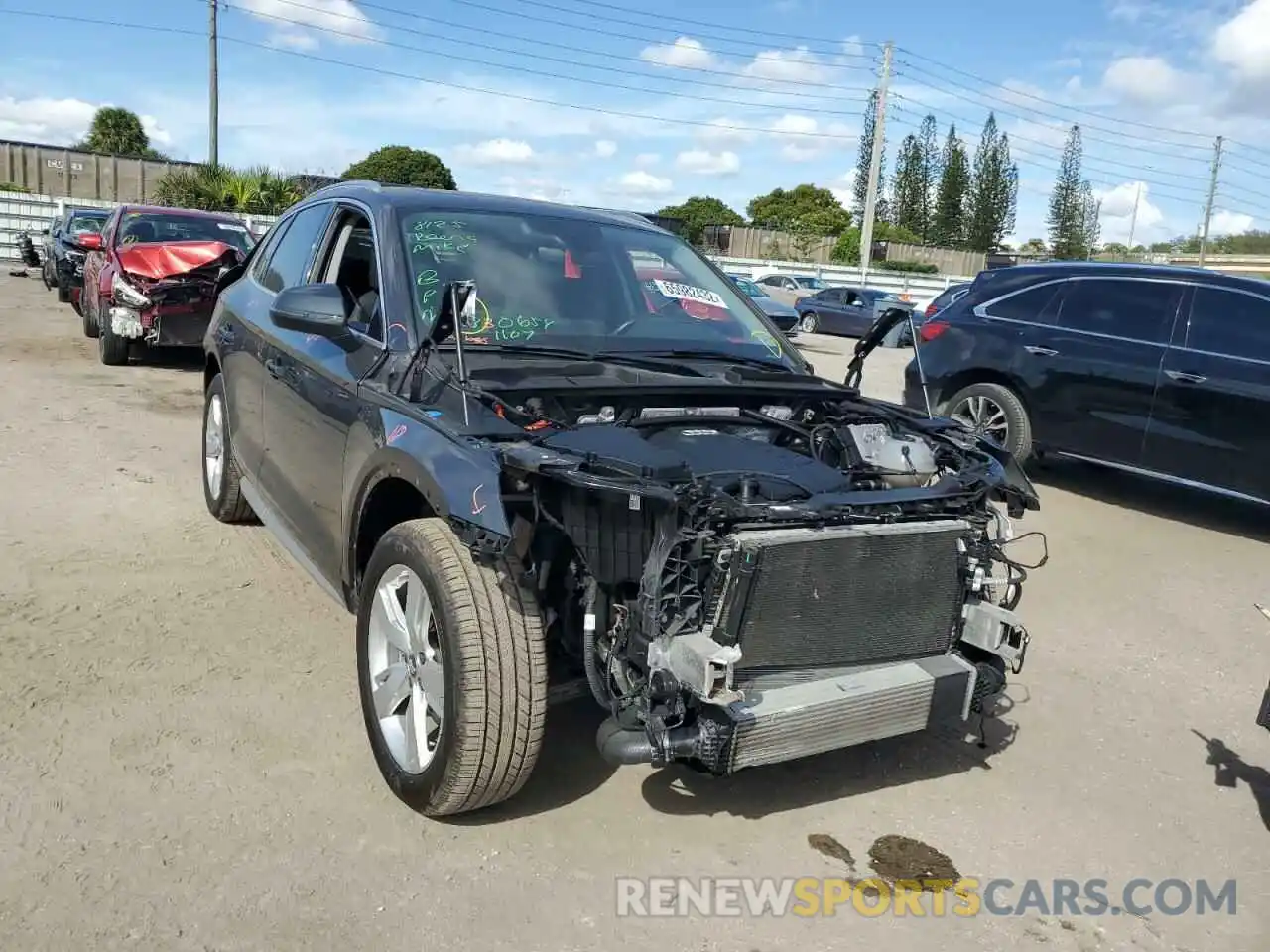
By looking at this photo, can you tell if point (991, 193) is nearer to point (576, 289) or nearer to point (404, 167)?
point (404, 167)

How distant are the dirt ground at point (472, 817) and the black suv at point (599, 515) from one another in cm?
33

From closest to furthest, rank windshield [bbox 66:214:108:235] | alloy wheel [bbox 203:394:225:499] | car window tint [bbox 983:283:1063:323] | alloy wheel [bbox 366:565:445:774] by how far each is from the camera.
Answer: alloy wheel [bbox 366:565:445:774], alloy wheel [bbox 203:394:225:499], car window tint [bbox 983:283:1063:323], windshield [bbox 66:214:108:235]

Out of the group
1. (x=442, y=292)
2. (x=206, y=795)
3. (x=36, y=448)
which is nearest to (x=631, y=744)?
(x=206, y=795)

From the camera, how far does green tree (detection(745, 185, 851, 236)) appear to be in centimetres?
7581


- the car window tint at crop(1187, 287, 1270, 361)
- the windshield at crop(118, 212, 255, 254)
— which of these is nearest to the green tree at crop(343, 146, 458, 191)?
the windshield at crop(118, 212, 255, 254)

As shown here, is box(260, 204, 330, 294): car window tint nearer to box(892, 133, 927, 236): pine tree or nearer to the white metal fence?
the white metal fence

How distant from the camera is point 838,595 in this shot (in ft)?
10.1

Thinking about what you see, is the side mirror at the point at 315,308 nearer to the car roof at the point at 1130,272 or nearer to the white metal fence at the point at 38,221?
the car roof at the point at 1130,272

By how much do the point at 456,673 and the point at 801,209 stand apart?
82.3 meters

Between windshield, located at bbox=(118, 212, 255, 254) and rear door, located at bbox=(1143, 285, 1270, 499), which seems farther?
windshield, located at bbox=(118, 212, 255, 254)

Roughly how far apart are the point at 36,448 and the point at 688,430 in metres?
5.69

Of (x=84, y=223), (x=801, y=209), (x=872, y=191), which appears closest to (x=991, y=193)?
(x=801, y=209)

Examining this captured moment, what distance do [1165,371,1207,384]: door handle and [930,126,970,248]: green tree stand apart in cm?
7040

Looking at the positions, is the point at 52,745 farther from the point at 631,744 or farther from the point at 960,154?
the point at 960,154
